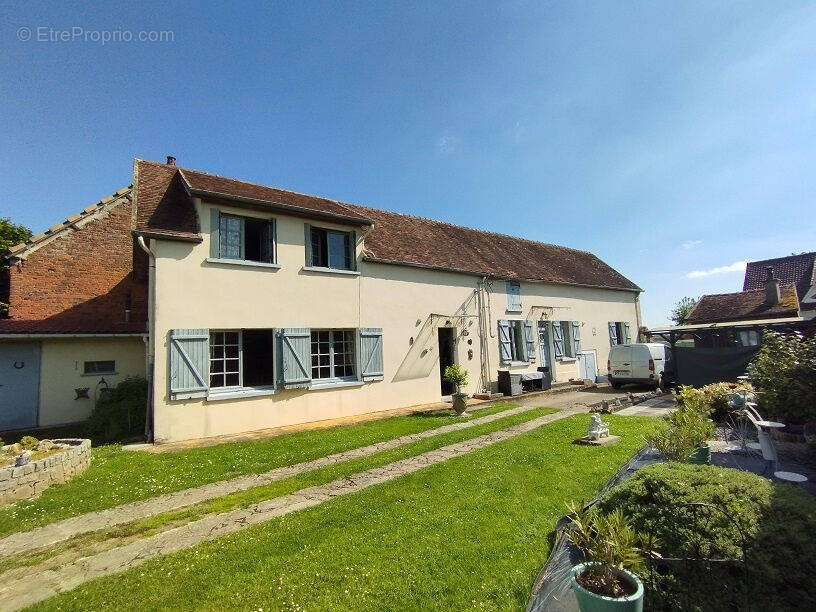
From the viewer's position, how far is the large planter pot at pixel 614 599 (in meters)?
2.23

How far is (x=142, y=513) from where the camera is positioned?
5004 mm

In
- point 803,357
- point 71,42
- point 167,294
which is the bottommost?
point 803,357

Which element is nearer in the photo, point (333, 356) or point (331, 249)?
point (333, 356)

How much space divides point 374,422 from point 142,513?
227 inches

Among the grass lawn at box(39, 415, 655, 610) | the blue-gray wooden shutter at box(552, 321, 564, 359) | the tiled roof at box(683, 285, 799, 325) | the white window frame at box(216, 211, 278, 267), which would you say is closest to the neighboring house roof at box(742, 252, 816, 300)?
the tiled roof at box(683, 285, 799, 325)

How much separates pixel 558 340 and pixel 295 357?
12.5 metres

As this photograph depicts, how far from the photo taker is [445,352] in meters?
14.0

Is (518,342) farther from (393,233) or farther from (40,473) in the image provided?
(40,473)

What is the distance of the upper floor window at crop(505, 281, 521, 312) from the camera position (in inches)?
613

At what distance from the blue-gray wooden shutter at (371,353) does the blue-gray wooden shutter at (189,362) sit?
4.15 meters

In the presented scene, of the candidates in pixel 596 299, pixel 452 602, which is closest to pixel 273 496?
pixel 452 602

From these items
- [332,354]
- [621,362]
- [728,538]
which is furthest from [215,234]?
[621,362]

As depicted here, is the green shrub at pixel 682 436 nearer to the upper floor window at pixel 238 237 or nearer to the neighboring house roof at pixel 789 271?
the upper floor window at pixel 238 237

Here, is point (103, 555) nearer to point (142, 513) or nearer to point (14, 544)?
point (142, 513)
